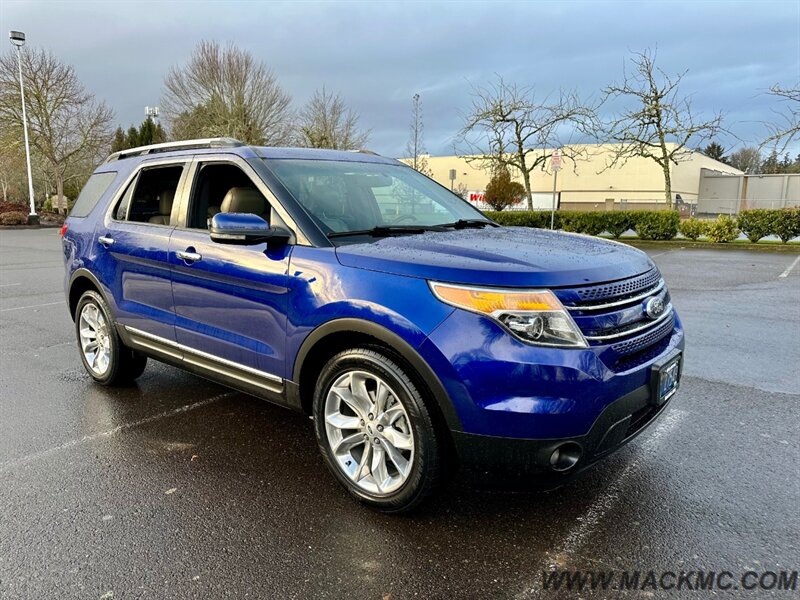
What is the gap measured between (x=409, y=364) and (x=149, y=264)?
2392mm

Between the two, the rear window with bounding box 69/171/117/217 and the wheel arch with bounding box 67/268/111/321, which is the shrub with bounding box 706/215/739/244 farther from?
the wheel arch with bounding box 67/268/111/321

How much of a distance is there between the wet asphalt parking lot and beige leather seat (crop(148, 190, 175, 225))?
4.73 ft

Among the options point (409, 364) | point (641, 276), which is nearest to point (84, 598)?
point (409, 364)

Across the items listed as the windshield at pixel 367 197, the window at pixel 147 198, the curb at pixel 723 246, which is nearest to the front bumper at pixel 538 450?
the windshield at pixel 367 197

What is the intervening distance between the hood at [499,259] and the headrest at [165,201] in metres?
1.93

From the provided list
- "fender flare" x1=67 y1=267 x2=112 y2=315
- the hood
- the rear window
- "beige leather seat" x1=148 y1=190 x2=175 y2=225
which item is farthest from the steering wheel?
the rear window

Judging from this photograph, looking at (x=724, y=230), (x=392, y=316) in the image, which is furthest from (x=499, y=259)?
(x=724, y=230)

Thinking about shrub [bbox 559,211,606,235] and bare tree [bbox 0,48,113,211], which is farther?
bare tree [bbox 0,48,113,211]

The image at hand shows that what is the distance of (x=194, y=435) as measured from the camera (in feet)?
13.0

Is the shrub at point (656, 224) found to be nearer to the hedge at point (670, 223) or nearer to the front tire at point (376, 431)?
the hedge at point (670, 223)

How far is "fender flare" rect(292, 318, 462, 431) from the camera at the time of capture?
2574 mm

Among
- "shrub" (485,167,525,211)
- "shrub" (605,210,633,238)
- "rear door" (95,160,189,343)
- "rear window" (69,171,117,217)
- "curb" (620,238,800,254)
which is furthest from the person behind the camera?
"shrub" (485,167,525,211)

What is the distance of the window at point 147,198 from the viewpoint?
172 inches

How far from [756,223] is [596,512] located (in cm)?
1973
